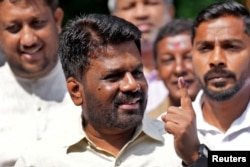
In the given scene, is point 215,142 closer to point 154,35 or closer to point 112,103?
point 112,103

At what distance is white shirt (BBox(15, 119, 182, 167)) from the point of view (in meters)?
4.55

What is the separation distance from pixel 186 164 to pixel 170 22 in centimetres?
220

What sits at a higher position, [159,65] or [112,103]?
[112,103]

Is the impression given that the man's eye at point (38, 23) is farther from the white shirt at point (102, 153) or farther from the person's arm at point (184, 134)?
the person's arm at point (184, 134)

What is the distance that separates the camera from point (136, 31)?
459 centimetres

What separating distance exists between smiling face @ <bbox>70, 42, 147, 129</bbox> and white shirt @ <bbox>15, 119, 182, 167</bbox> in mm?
109

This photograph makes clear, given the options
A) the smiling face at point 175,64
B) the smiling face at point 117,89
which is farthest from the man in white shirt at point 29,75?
the smiling face at point 175,64

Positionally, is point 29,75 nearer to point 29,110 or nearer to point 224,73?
point 29,110

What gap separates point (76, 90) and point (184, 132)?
57 centimetres

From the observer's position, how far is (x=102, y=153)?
4.57 m

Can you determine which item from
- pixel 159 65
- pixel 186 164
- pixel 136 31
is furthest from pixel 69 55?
pixel 159 65

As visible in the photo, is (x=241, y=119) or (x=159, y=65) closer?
(x=241, y=119)

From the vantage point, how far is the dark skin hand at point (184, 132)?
14.5 feet

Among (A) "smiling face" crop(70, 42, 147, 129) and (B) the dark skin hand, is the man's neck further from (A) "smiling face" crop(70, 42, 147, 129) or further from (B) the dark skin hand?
(B) the dark skin hand
